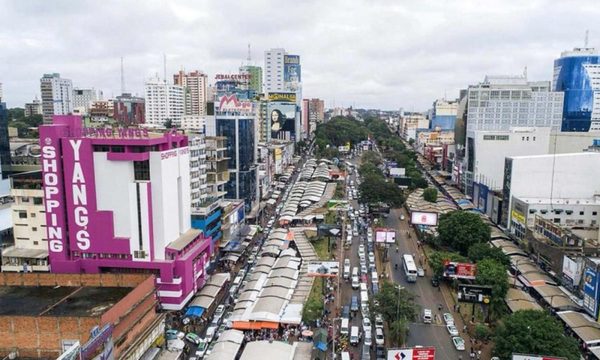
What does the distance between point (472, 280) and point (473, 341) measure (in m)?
8.46

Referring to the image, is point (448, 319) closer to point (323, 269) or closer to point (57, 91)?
point (323, 269)

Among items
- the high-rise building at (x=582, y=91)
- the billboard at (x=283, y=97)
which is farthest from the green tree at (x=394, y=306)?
the high-rise building at (x=582, y=91)

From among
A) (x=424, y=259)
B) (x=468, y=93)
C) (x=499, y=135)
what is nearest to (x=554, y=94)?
(x=468, y=93)

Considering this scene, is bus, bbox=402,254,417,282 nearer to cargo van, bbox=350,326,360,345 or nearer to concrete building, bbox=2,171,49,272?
cargo van, bbox=350,326,360,345

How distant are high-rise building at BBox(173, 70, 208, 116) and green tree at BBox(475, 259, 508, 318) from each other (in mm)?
128784

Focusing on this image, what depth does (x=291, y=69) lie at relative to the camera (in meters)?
180

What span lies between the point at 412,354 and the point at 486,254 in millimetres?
20926

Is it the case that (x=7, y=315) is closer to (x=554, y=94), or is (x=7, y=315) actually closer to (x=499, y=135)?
(x=499, y=135)

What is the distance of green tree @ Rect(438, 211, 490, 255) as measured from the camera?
51125mm

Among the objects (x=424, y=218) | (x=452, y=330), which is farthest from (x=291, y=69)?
(x=452, y=330)

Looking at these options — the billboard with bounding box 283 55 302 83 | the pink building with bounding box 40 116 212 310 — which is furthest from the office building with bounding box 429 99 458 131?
the pink building with bounding box 40 116 212 310

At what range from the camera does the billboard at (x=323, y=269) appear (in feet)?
139

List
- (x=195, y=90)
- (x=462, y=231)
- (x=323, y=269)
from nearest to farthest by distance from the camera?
1. (x=323, y=269)
2. (x=462, y=231)
3. (x=195, y=90)

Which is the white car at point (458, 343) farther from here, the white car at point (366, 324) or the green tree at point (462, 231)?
the green tree at point (462, 231)
